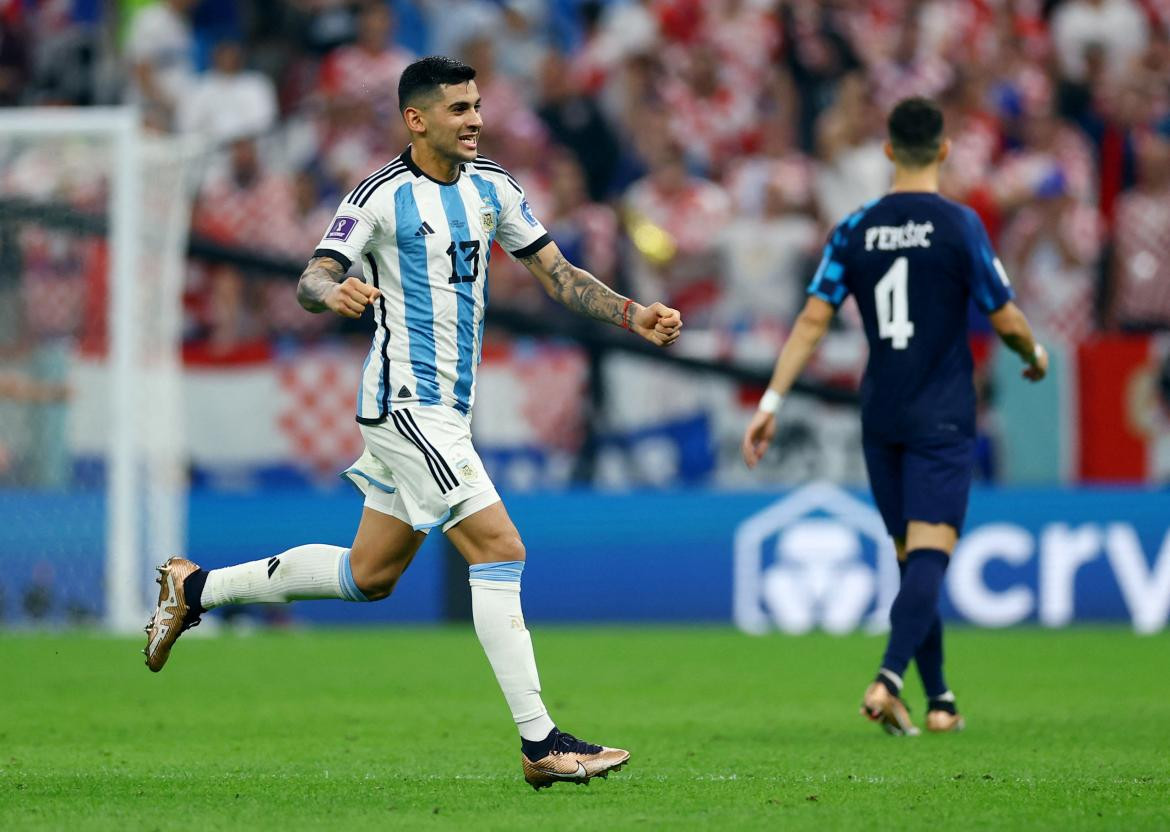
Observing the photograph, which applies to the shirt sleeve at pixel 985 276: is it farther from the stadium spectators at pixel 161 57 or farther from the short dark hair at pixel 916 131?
the stadium spectators at pixel 161 57

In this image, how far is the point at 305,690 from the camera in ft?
31.7

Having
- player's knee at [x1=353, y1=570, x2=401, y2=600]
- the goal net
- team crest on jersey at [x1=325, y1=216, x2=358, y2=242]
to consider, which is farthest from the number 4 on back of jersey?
the goal net

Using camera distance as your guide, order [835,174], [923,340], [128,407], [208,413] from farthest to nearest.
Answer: [835,174]
[208,413]
[128,407]
[923,340]

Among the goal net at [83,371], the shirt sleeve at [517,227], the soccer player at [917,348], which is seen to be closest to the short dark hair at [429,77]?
the shirt sleeve at [517,227]

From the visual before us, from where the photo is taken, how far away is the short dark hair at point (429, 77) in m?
6.41

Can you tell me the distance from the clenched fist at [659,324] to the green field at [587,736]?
1.40 m

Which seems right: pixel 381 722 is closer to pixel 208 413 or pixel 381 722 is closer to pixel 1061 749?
pixel 1061 749

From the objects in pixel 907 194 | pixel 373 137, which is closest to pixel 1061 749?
pixel 907 194

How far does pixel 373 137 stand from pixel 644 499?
433 cm

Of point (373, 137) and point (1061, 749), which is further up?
point (373, 137)

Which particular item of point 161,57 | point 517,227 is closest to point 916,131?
point 517,227

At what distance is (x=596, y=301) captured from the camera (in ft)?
21.6

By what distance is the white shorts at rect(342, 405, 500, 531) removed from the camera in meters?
6.21

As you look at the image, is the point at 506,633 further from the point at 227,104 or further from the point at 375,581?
the point at 227,104
